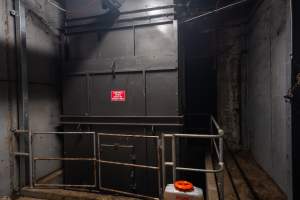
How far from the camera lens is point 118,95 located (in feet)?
13.2

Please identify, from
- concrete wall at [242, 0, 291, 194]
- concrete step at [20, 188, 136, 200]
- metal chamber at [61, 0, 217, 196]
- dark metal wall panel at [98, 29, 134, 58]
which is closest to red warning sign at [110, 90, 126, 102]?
metal chamber at [61, 0, 217, 196]

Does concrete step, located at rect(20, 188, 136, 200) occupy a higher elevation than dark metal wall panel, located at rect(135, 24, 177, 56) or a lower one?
lower

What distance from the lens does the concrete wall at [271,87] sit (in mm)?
2656

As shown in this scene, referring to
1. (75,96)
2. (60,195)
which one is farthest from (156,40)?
(60,195)

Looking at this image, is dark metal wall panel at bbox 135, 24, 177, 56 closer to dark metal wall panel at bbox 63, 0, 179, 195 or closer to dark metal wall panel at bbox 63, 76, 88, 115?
dark metal wall panel at bbox 63, 0, 179, 195

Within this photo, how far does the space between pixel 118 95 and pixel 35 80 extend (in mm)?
1640

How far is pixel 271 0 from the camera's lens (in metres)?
3.20

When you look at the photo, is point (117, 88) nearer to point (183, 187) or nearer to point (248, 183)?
point (183, 187)

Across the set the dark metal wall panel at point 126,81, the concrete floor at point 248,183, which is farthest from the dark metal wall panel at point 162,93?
the concrete floor at point 248,183

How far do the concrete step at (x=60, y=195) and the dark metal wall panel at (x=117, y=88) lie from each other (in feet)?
5.00

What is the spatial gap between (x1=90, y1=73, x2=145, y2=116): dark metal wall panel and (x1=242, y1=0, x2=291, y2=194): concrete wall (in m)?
2.25

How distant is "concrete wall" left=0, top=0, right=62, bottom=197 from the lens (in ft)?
10.7

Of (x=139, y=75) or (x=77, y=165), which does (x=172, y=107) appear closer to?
(x=139, y=75)

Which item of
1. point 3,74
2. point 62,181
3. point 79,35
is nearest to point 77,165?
point 62,181
